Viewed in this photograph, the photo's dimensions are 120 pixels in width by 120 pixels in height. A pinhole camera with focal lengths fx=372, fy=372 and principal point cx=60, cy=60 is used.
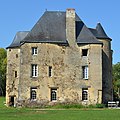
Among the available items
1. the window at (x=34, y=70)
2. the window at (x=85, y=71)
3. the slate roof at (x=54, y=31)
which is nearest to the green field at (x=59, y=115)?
the window at (x=34, y=70)

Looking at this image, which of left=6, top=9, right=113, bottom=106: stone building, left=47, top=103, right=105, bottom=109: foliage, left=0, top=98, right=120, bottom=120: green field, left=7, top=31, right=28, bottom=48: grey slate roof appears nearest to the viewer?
left=0, top=98, right=120, bottom=120: green field

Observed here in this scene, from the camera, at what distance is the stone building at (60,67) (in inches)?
1943

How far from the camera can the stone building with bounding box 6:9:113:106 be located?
162ft

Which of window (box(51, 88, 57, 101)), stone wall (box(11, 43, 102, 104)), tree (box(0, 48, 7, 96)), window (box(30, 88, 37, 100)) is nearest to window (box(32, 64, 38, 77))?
stone wall (box(11, 43, 102, 104))

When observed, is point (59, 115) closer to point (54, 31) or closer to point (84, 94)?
point (84, 94)

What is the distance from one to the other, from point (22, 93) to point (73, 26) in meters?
11.4

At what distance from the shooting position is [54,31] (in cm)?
5116

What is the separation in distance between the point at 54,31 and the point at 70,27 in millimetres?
2273

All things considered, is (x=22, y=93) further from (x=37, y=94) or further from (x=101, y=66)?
(x=101, y=66)

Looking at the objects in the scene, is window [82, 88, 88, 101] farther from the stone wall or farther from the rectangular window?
the rectangular window

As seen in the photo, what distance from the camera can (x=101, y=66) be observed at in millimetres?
50094

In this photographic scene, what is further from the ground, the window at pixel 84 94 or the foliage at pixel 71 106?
the window at pixel 84 94

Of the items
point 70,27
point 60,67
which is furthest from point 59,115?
point 70,27

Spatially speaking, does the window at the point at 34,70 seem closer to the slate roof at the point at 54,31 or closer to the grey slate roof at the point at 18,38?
the slate roof at the point at 54,31
